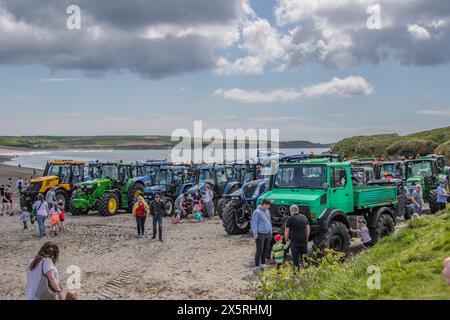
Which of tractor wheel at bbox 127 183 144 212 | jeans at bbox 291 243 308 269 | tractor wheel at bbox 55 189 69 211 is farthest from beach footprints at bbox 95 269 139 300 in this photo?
tractor wheel at bbox 55 189 69 211

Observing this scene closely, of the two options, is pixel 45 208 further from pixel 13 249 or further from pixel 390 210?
pixel 390 210

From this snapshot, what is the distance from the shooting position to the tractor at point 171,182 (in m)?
20.3

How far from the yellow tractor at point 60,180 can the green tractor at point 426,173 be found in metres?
14.6

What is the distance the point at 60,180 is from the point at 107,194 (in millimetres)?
3528

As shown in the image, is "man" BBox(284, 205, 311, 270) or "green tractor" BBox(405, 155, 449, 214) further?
"green tractor" BBox(405, 155, 449, 214)

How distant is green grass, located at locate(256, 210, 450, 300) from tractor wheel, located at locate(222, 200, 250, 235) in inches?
244

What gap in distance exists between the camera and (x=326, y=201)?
1054 cm

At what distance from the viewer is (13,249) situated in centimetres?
1301

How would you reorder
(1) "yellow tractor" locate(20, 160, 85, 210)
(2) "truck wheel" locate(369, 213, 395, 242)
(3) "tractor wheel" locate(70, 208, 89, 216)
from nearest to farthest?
(2) "truck wheel" locate(369, 213, 395, 242), (3) "tractor wheel" locate(70, 208, 89, 216), (1) "yellow tractor" locate(20, 160, 85, 210)

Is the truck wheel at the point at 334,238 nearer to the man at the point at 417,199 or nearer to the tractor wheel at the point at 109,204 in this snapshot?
the man at the point at 417,199

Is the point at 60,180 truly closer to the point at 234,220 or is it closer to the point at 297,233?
the point at 234,220

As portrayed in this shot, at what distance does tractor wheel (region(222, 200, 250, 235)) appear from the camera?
14.3 m

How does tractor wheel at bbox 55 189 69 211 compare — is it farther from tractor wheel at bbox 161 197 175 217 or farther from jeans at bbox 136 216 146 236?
jeans at bbox 136 216 146 236

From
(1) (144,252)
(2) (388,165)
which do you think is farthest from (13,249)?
(2) (388,165)
